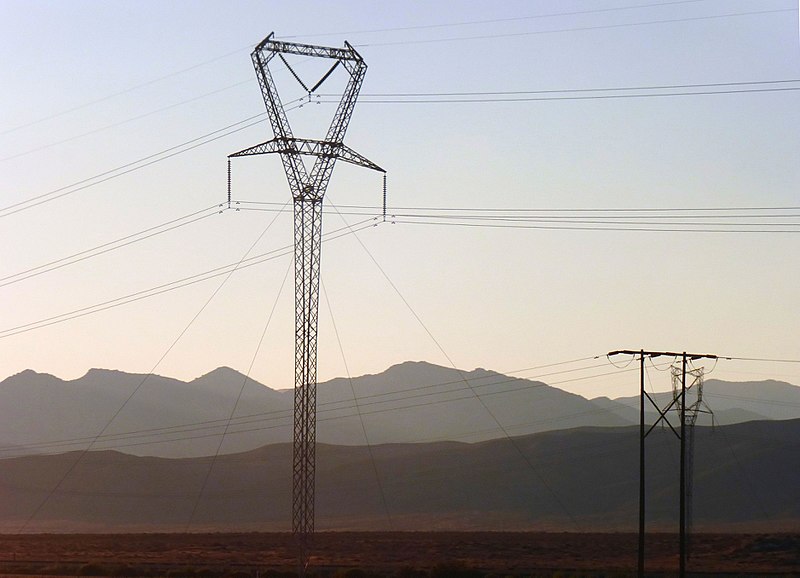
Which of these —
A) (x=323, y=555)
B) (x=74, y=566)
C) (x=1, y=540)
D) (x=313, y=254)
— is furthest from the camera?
(x=1, y=540)

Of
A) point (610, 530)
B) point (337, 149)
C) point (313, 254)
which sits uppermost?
point (337, 149)

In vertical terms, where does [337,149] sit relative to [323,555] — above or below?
above

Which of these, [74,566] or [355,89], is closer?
[355,89]

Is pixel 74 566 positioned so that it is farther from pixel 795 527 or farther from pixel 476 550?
pixel 795 527

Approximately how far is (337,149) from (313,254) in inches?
236

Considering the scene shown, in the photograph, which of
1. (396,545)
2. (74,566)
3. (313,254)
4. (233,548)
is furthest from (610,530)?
(313,254)

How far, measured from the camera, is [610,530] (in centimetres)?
18875

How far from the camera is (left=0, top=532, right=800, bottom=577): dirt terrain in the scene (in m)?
96.8

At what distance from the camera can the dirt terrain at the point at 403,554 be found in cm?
9681

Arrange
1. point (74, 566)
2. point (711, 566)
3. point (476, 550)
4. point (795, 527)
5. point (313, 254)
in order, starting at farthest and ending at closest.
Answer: point (795, 527), point (476, 550), point (711, 566), point (74, 566), point (313, 254)

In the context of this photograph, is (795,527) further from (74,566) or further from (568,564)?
(74,566)

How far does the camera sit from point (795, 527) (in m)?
182

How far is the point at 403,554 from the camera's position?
122 m

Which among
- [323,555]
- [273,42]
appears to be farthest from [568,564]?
[273,42]
